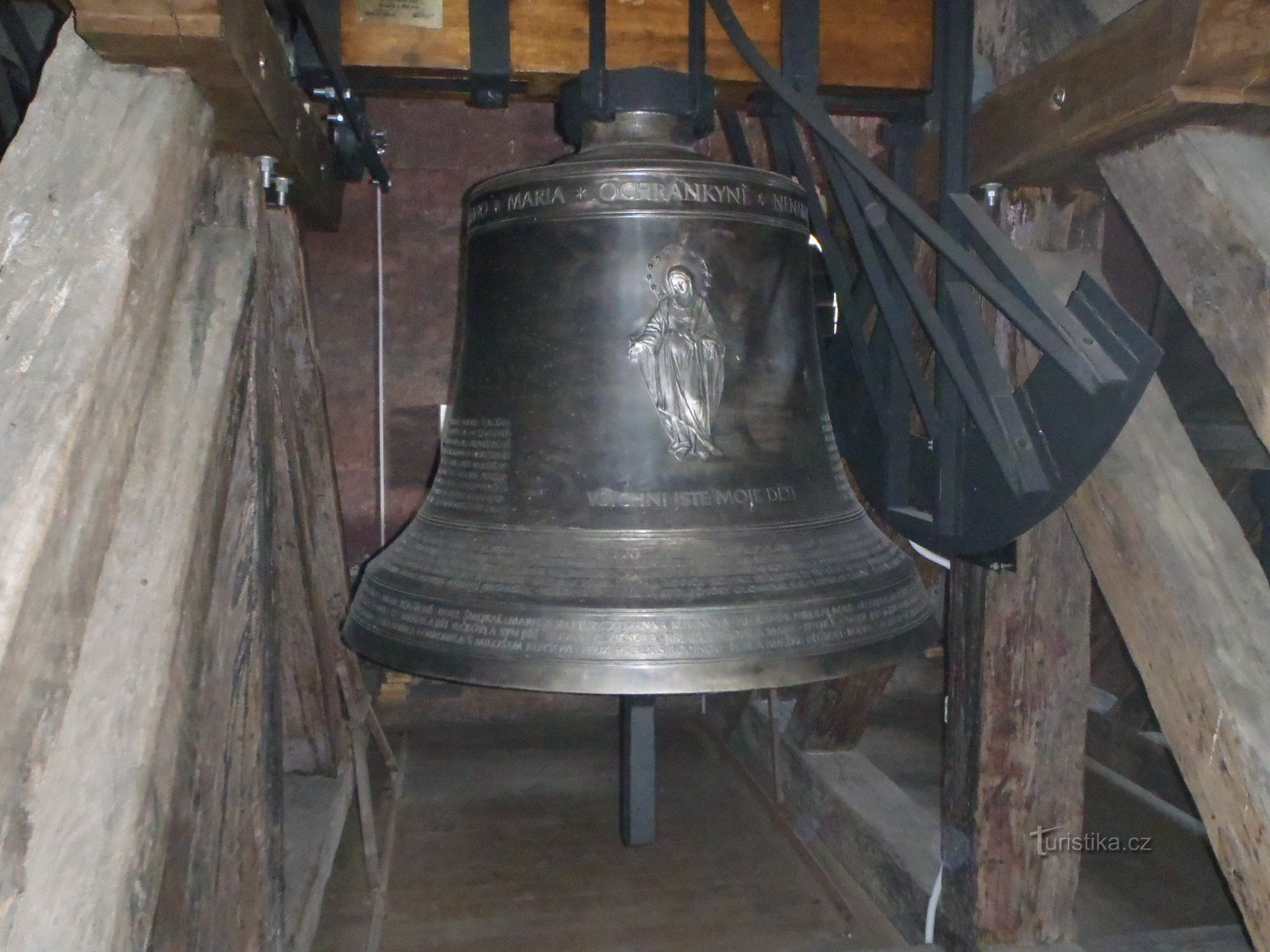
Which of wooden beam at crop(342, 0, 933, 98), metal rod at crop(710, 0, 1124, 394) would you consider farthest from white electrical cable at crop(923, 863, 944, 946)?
wooden beam at crop(342, 0, 933, 98)

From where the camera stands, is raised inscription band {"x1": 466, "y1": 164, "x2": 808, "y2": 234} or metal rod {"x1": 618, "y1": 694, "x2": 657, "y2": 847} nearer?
raised inscription band {"x1": 466, "y1": 164, "x2": 808, "y2": 234}

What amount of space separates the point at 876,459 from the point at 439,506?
2.89 feet

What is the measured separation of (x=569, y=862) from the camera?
2.96 meters

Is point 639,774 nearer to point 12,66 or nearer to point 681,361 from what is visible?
point 681,361

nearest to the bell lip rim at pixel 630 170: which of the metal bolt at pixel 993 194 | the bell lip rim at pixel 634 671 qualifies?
the metal bolt at pixel 993 194

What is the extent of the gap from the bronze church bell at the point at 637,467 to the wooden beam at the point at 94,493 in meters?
0.35

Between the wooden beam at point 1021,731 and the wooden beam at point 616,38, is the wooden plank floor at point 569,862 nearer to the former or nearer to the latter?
the wooden beam at point 1021,731

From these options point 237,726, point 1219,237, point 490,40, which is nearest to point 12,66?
point 490,40

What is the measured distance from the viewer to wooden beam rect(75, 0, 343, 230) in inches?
49.5

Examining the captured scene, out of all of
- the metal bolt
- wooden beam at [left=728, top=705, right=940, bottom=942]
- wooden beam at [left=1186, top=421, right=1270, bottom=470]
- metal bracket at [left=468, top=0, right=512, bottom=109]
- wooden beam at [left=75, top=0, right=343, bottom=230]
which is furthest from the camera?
wooden beam at [left=1186, top=421, right=1270, bottom=470]

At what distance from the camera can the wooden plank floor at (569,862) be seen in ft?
8.61

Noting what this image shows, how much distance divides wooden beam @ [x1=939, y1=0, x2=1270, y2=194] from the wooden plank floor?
1807 mm

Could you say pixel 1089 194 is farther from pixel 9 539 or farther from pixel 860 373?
pixel 9 539

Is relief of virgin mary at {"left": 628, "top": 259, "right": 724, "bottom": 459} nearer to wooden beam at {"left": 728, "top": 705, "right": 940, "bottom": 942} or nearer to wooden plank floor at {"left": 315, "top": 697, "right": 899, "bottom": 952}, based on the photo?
wooden beam at {"left": 728, "top": 705, "right": 940, "bottom": 942}
